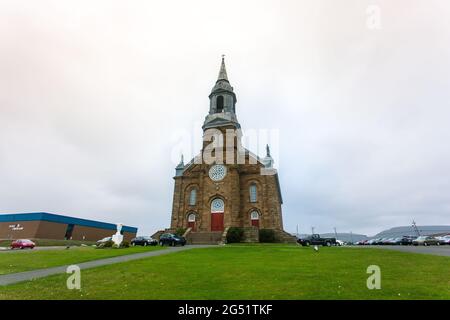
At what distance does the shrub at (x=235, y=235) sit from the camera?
111 ft

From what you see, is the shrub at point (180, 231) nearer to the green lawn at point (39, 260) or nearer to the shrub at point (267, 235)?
the shrub at point (267, 235)

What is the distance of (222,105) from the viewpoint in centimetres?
4625

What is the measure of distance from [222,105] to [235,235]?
21926mm

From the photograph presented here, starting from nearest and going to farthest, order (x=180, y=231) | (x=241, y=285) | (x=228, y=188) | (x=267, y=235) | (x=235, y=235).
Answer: (x=241, y=285) → (x=235, y=235) → (x=180, y=231) → (x=267, y=235) → (x=228, y=188)

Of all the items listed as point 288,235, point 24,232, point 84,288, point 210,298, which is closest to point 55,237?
point 24,232

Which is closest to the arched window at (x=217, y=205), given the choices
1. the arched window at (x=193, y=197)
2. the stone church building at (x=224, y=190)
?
the stone church building at (x=224, y=190)

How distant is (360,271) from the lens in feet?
34.4

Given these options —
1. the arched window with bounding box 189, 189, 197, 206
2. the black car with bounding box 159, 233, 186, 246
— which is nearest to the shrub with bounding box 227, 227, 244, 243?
the black car with bounding box 159, 233, 186, 246

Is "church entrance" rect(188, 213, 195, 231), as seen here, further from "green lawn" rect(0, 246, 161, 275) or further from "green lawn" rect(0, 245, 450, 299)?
"green lawn" rect(0, 245, 450, 299)

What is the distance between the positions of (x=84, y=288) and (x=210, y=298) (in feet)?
13.7

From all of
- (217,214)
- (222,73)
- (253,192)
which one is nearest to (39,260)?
(217,214)

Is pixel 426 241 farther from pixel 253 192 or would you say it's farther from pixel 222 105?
pixel 222 105

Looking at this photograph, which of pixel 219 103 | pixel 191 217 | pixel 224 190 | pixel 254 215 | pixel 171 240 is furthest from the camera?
pixel 219 103

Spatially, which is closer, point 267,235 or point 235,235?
point 235,235
